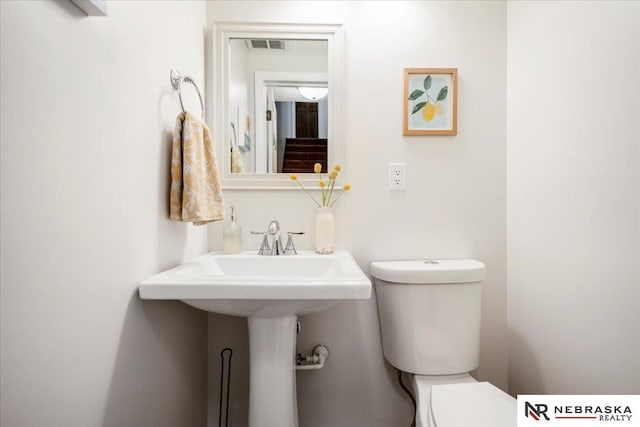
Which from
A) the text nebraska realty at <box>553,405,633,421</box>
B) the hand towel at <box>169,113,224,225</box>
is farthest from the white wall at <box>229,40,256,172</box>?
the text nebraska realty at <box>553,405,633,421</box>

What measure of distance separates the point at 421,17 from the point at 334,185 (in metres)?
0.79

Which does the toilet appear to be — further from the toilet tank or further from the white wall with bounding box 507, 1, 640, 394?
the white wall with bounding box 507, 1, 640, 394

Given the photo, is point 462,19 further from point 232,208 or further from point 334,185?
point 232,208

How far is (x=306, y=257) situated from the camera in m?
1.16

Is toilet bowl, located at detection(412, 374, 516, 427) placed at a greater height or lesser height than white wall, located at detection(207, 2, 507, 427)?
lesser

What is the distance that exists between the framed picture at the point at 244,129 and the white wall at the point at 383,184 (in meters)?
0.21

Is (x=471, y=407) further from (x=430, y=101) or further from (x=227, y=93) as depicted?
(x=227, y=93)

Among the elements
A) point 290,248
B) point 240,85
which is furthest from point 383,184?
point 240,85

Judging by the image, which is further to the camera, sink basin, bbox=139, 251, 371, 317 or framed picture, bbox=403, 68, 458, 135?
framed picture, bbox=403, 68, 458, 135

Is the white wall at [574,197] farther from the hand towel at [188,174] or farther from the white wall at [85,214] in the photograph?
Result: the white wall at [85,214]

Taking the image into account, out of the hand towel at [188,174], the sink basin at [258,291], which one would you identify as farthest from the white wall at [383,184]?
the sink basin at [258,291]

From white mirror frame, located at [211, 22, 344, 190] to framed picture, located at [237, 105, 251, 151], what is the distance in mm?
46

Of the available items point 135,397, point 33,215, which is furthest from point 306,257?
point 33,215

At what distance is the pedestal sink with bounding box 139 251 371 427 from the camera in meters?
0.74
